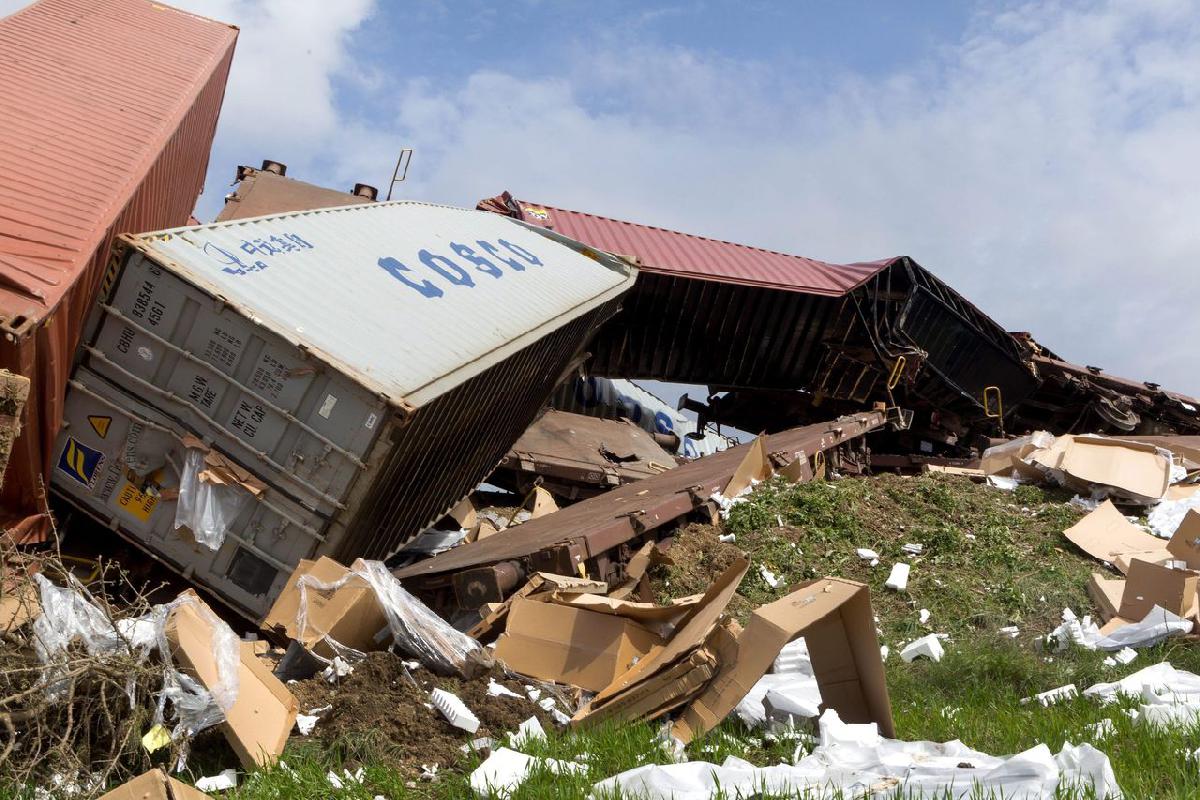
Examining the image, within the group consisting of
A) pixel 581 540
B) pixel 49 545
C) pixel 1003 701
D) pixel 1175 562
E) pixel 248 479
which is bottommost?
pixel 49 545

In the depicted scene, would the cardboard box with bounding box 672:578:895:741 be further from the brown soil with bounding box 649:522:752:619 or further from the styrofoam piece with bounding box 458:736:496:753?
the brown soil with bounding box 649:522:752:619

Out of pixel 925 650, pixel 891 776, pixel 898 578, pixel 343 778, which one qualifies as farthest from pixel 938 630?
pixel 343 778

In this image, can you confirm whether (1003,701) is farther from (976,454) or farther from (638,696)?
(976,454)

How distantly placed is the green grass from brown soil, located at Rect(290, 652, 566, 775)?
0.05 meters

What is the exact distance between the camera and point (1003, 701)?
511cm

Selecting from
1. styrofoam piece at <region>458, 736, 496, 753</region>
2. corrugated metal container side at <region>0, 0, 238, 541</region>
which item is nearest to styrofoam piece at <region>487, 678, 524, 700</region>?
styrofoam piece at <region>458, 736, 496, 753</region>

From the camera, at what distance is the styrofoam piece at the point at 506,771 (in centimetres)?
352

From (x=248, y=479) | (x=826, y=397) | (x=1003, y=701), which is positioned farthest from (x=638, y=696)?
(x=826, y=397)

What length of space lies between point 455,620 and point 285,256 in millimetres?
3033

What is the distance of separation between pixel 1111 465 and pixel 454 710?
7.49m

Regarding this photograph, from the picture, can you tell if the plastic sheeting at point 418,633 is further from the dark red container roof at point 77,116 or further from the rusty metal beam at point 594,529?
the dark red container roof at point 77,116

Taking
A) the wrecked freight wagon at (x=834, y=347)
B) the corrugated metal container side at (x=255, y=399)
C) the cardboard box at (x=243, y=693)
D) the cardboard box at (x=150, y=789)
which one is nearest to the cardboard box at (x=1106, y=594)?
the corrugated metal container side at (x=255, y=399)

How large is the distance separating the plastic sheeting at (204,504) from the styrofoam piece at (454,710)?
282 centimetres

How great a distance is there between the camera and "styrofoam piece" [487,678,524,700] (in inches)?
181
